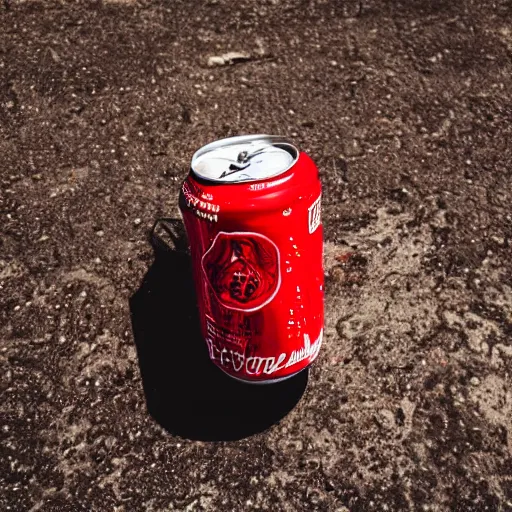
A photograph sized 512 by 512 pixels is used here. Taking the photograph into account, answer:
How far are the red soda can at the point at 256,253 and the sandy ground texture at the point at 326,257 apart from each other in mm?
195

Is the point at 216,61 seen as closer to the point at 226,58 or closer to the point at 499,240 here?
the point at 226,58

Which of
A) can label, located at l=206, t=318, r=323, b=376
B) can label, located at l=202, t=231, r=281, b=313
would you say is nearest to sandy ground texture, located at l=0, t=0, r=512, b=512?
can label, located at l=206, t=318, r=323, b=376

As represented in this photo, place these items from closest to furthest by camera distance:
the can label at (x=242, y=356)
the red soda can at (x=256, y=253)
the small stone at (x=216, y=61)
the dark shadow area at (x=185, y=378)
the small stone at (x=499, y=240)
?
the red soda can at (x=256, y=253)
the can label at (x=242, y=356)
the dark shadow area at (x=185, y=378)
the small stone at (x=499, y=240)
the small stone at (x=216, y=61)

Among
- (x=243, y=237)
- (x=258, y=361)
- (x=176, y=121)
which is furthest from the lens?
(x=176, y=121)

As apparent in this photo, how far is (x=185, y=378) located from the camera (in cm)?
169

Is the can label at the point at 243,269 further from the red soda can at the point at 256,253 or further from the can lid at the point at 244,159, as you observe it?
the can lid at the point at 244,159

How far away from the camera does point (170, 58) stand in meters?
2.09

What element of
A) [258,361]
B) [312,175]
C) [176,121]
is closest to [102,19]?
[176,121]

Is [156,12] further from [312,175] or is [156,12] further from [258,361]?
[258,361]

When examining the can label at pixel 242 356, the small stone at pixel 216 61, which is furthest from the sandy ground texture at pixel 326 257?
the can label at pixel 242 356

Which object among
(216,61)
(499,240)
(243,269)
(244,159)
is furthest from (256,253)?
(216,61)

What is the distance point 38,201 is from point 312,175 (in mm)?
815

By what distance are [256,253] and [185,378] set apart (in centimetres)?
45

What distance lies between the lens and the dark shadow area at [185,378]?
1646 mm
